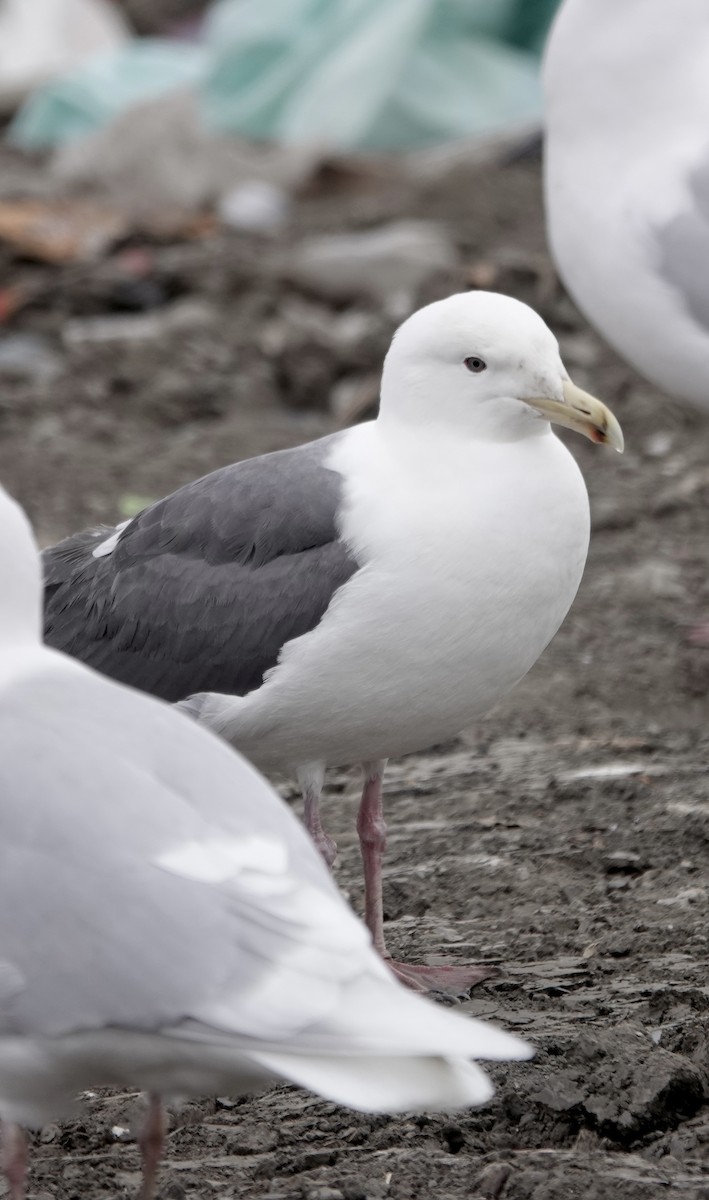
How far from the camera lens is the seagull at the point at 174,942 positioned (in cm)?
236

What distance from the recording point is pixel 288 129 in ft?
37.2

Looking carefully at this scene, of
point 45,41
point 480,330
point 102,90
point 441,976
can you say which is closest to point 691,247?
point 480,330

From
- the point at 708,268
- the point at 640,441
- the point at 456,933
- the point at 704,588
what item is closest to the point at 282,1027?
the point at 456,933

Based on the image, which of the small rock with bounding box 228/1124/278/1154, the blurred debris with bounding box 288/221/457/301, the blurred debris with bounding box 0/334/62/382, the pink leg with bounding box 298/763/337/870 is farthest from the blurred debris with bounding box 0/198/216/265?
the small rock with bounding box 228/1124/278/1154

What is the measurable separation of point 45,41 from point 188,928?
511 inches

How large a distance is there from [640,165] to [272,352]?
3114 millimetres

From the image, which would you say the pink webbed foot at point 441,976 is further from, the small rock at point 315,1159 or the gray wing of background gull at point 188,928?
the gray wing of background gull at point 188,928

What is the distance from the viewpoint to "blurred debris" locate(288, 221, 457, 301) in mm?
8578

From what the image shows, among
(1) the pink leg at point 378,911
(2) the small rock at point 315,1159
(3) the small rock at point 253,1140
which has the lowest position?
(1) the pink leg at point 378,911

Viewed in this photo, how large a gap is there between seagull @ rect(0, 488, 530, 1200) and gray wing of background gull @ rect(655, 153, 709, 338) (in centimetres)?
284

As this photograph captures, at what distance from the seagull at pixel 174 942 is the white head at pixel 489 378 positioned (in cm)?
110

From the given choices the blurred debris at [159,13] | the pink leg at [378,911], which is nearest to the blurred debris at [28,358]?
the pink leg at [378,911]

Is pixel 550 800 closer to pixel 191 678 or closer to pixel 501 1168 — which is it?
pixel 191 678

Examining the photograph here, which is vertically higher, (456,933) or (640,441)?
(456,933)
